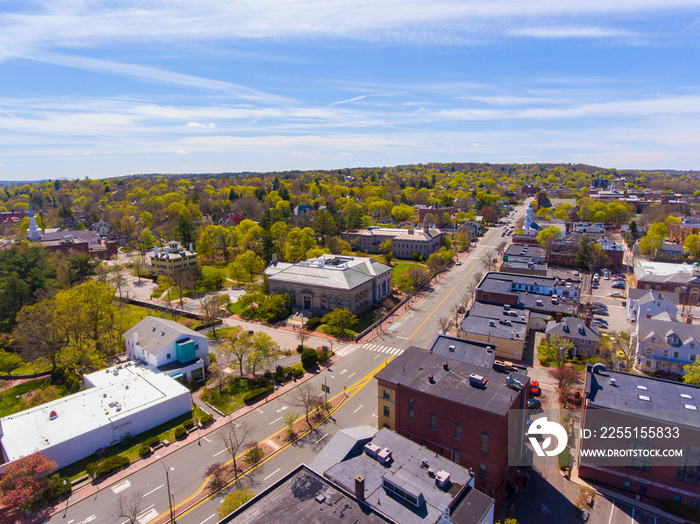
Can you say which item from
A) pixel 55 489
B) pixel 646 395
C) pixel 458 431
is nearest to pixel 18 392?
pixel 55 489

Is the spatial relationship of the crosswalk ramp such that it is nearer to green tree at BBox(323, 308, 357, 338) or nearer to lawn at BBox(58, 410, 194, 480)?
green tree at BBox(323, 308, 357, 338)

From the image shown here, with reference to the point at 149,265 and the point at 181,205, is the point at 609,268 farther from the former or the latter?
the point at 181,205

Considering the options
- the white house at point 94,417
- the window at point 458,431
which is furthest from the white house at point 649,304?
the white house at point 94,417

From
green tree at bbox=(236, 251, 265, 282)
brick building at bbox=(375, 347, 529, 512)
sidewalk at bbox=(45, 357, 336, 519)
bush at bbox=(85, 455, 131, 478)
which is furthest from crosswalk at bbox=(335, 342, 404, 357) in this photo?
green tree at bbox=(236, 251, 265, 282)

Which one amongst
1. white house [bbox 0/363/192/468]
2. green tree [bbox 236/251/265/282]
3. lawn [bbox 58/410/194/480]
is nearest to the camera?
lawn [bbox 58/410/194/480]

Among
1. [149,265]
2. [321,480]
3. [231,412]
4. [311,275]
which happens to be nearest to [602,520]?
[321,480]

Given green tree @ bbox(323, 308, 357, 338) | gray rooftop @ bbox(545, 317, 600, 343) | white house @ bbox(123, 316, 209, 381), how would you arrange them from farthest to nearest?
green tree @ bbox(323, 308, 357, 338) < gray rooftop @ bbox(545, 317, 600, 343) < white house @ bbox(123, 316, 209, 381)
